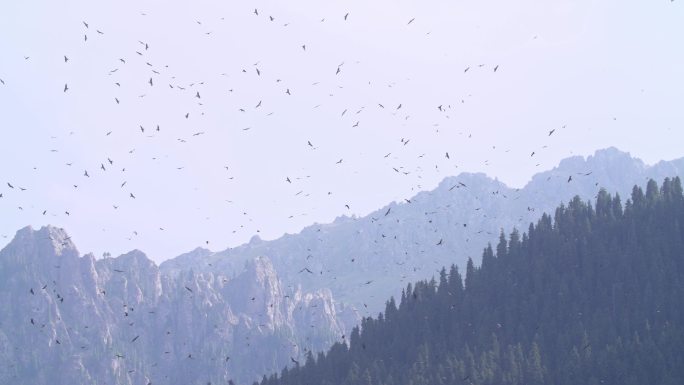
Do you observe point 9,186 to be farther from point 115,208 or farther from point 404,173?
point 404,173

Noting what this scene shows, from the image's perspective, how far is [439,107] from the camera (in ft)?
497

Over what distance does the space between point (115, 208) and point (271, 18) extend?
172ft

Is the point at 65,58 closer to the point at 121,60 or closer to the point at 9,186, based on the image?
the point at 121,60

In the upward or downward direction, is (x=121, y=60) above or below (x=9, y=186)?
above

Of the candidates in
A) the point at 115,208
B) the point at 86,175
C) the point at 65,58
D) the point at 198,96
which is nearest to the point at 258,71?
the point at 198,96

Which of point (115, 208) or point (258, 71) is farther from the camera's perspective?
point (115, 208)

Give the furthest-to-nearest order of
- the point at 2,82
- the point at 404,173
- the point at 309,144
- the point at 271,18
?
the point at 404,173 < the point at 309,144 < the point at 2,82 < the point at 271,18

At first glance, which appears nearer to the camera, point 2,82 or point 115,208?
point 2,82

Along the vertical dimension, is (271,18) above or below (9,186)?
above

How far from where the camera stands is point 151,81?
130250 mm

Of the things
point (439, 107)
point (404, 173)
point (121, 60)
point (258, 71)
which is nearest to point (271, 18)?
point (258, 71)

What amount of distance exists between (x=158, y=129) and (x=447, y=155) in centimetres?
5026

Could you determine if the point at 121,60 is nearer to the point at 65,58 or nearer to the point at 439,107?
the point at 65,58

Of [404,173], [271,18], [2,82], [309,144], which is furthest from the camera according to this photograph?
[404,173]
